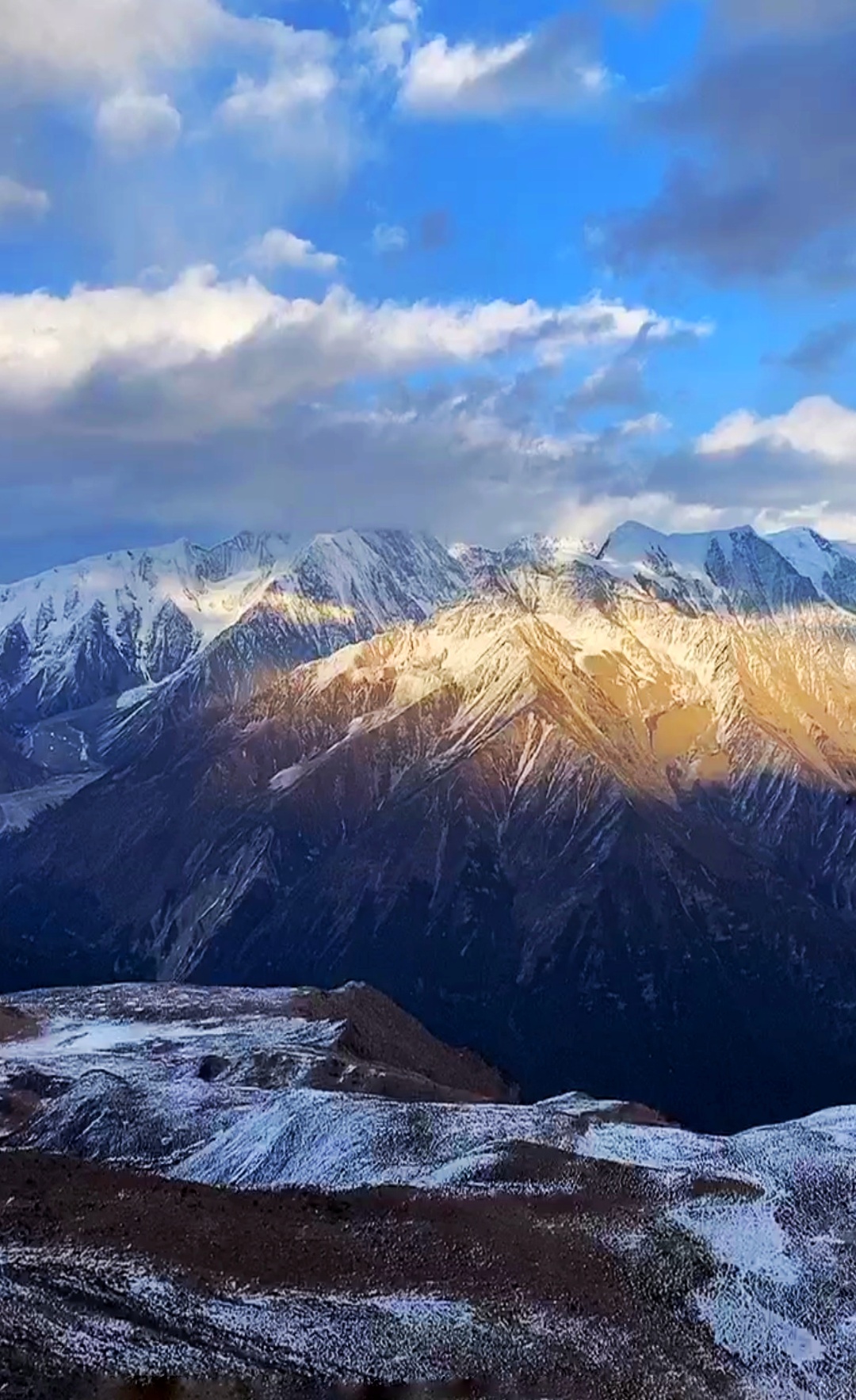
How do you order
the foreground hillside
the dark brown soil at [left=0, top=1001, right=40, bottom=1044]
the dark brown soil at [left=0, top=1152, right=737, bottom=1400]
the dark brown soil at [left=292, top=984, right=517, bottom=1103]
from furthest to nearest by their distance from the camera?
the dark brown soil at [left=0, top=1001, right=40, bottom=1044], the dark brown soil at [left=292, top=984, right=517, bottom=1103], the dark brown soil at [left=0, top=1152, right=737, bottom=1400], the foreground hillside

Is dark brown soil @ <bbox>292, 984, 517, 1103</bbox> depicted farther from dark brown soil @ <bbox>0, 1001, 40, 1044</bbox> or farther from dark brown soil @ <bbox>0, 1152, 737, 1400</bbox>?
A: dark brown soil @ <bbox>0, 1152, 737, 1400</bbox>

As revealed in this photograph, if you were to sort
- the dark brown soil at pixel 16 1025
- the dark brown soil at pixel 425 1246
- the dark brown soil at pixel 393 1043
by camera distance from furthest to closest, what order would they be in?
the dark brown soil at pixel 16 1025
the dark brown soil at pixel 393 1043
the dark brown soil at pixel 425 1246

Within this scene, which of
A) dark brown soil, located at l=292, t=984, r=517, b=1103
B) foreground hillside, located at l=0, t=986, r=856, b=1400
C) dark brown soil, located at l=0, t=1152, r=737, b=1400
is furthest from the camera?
dark brown soil, located at l=292, t=984, r=517, b=1103

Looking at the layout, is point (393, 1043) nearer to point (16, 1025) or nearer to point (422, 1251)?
point (16, 1025)

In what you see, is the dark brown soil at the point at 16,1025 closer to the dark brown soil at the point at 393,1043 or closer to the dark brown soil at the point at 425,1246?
the dark brown soil at the point at 393,1043

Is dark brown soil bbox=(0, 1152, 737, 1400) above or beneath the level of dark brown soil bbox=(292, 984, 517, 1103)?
above

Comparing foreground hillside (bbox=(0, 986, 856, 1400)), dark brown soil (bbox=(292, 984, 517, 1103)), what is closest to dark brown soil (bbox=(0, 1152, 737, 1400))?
foreground hillside (bbox=(0, 986, 856, 1400))

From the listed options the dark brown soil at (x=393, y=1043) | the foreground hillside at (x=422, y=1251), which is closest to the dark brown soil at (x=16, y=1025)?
the dark brown soil at (x=393, y=1043)

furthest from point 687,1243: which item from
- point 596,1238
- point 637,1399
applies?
point 637,1399
